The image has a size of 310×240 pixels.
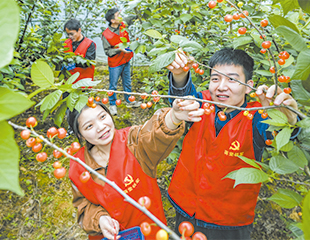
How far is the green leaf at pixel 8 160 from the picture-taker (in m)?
0.25

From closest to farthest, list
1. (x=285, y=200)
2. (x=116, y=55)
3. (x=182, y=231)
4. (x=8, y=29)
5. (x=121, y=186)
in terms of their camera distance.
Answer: (x=8, y=29)
(x=182, y=231)
(x=285, y=200)
(x=121, y=186)
(x=116, y=55)

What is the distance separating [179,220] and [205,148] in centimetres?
73

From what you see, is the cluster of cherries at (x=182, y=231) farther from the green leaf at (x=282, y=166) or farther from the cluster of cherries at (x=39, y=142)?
the green leaf at (x=282, y=166)

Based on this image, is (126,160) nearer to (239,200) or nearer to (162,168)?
(239,200)

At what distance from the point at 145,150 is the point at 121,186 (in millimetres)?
311

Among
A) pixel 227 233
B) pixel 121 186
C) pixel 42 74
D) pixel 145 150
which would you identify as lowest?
pixel 227 233

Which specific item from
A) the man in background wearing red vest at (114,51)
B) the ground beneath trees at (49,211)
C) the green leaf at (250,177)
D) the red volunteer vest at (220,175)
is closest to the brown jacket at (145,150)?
the red volunteer vest at (220,175)

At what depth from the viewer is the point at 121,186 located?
1.37 m

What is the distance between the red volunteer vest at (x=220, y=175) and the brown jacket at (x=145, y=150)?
325 mm

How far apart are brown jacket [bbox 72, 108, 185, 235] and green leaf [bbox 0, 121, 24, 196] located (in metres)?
0.97

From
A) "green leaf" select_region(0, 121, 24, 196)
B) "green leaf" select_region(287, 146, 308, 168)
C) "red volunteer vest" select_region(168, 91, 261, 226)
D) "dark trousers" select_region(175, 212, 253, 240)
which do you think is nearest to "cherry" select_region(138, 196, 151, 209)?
"green leaf" select_region(0, 121, 24, 196)

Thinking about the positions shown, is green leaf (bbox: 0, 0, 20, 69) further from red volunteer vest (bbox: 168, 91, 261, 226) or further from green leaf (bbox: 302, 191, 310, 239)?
red volunteer vest (bbox: 168, 91, 261, 226)

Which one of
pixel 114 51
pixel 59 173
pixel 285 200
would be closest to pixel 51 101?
pixel 59 173

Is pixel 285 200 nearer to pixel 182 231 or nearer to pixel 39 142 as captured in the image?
pixel 182 231
